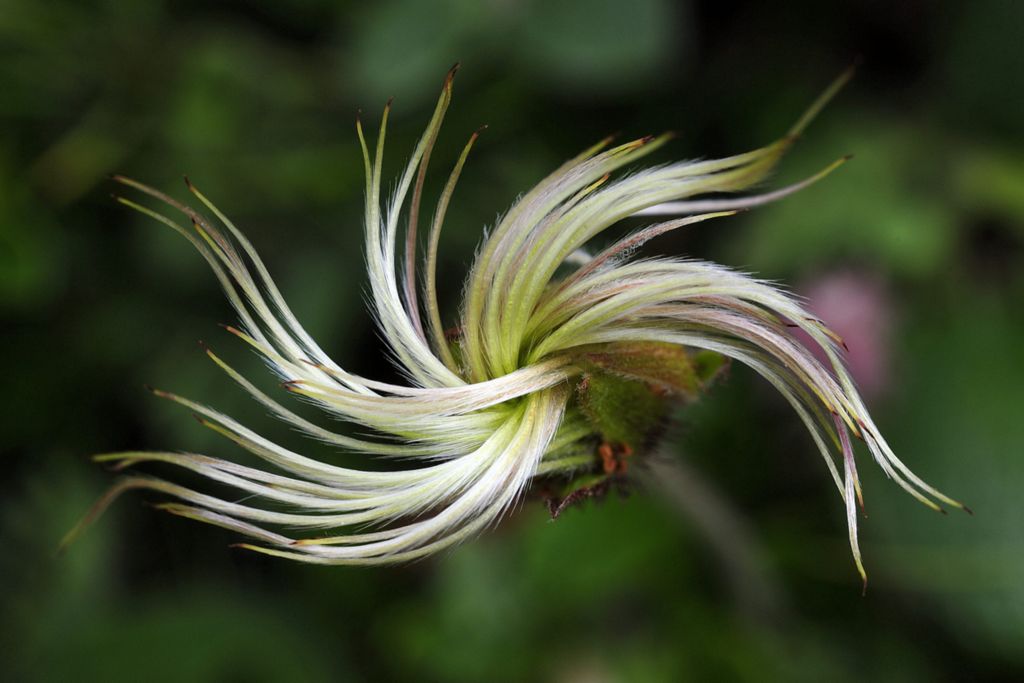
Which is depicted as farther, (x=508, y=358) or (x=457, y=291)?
(x=457, y=291)

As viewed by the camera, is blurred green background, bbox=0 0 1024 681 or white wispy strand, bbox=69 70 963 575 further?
blurred green background, bbox=0 0 1024 681

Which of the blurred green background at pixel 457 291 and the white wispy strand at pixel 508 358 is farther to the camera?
the blurred green background at pixel 457 291

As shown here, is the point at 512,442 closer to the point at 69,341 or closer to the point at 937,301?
the point at 937,301

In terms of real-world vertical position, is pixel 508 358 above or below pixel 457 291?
below

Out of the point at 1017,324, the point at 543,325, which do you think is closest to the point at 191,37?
the point at 543,325
